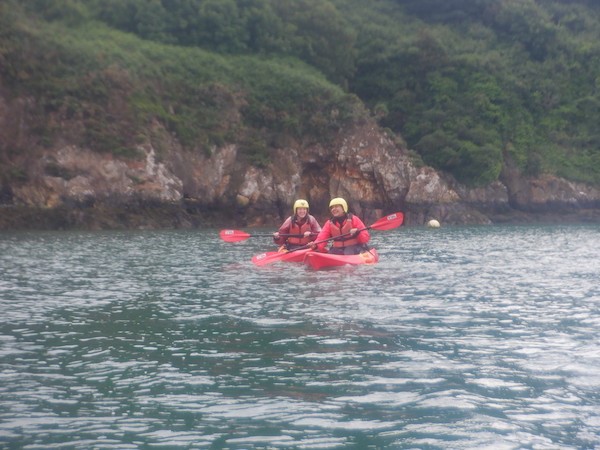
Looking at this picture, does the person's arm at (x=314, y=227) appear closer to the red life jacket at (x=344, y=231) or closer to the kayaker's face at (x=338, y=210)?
the red life jacket at (x=344, y=231)

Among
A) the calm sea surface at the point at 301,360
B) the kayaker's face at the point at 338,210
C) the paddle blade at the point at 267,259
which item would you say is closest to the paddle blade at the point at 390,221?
the kayaker's face at the point at 338,210

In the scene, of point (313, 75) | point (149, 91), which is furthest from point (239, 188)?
point (313, 75)

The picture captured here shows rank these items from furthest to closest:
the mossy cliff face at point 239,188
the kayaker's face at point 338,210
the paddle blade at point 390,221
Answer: the mossy cliff face at point 239,188
the paddle blade at point 390,221
the kayaker's face at point 338,210

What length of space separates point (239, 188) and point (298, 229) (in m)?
21.1

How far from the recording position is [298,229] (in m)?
18.9

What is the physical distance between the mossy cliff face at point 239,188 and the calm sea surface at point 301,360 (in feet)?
64.9

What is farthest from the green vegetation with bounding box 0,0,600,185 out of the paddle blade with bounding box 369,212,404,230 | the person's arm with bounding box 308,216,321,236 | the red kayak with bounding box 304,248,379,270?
the red kayak with bounding box 304,248,379,270

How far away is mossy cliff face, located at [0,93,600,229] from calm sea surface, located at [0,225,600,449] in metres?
19.8

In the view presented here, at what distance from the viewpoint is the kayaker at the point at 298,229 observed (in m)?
18.7

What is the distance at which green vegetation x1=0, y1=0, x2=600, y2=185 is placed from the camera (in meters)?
37.8

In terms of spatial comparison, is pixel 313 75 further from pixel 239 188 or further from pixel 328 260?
pixel 328 260

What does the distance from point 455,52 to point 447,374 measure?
1867 inches

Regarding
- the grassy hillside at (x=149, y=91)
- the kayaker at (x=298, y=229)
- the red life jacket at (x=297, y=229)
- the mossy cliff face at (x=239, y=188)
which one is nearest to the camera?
the kayaker at (x=298, y=229)

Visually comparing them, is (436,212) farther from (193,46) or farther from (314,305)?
(314,305)
